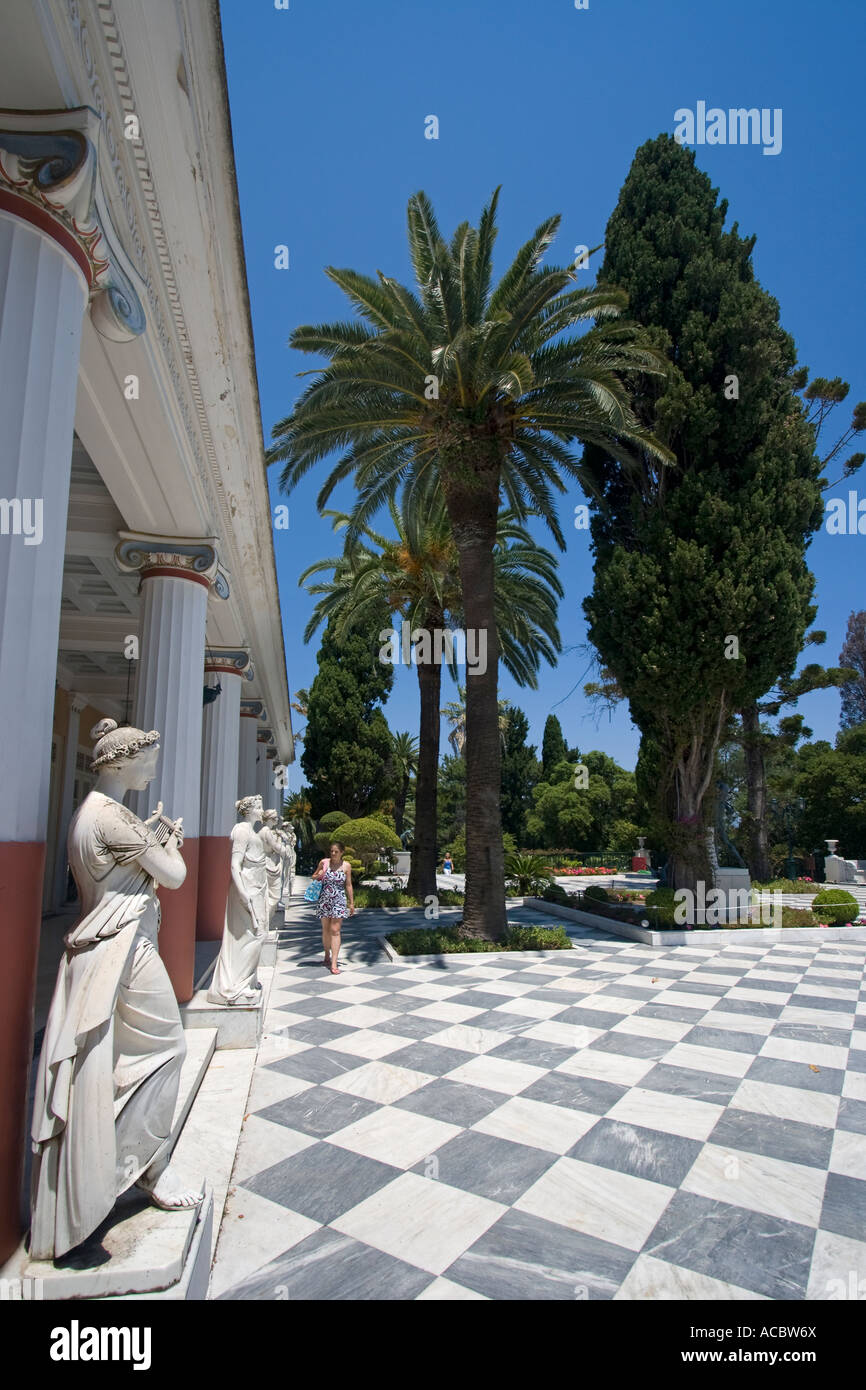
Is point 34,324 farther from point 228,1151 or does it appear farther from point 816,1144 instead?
point 816,1144

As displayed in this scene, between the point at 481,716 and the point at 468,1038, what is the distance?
5.70 m

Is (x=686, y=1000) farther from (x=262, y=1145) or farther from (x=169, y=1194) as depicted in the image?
(x=169, y=1194)

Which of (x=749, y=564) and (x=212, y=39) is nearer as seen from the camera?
(x=212, y=39)

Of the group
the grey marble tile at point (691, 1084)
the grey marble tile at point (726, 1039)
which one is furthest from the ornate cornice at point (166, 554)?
the grey marble tile at point (726, 1039)

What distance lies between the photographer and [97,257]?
3.11m

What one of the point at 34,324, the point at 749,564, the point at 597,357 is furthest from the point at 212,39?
the point at 749,564

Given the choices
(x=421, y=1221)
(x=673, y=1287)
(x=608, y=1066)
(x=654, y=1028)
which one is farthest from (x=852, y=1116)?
(x=421, y=1221)

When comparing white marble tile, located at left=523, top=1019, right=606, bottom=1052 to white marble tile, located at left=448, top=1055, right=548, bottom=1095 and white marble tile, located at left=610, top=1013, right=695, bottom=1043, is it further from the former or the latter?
white marble tile, located at left=448, top=1055, right=548, bottom=1095

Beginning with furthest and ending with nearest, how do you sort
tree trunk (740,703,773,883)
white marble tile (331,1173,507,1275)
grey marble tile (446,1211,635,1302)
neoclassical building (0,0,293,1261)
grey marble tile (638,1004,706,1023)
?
1. tree trunk (740,703,773,883)
2. grey marble tile (638,1004,706,1023)
3. white marble tile (331,1173,507,1275)
4. grey marble tile (446,1211,635,1302)
5. neoclassical building (0,0,293,1261)

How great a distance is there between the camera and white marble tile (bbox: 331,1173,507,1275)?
3217 mm

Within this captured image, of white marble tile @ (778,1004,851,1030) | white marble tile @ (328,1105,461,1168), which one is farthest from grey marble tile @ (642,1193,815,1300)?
white marble tile @ (778,1004,851,1030)

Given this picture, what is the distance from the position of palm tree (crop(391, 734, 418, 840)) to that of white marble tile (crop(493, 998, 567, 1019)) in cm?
2787

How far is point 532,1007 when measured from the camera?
7516mm

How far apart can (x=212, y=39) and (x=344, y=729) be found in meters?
25.0
